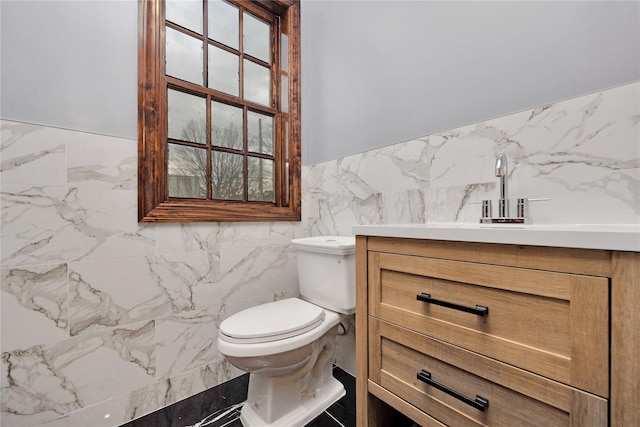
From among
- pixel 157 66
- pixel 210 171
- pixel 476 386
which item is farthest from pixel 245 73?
pixel 476 386

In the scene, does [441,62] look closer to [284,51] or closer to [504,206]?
[504,206]

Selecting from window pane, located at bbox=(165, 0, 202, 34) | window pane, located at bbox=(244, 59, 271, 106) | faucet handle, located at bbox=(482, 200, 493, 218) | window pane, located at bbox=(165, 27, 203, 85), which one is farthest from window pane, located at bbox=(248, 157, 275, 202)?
faucet handle, located at bbox=(482, 200, 493, 218)

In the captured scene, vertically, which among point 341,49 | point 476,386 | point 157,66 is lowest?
point 476,386

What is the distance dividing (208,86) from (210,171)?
0.47 m

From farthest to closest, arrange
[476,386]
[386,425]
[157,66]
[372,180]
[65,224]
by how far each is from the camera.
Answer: [372,180] → [157,66] → [65,224] → [386,425] → [476,386]

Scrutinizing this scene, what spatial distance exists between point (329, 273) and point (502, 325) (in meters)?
0.81

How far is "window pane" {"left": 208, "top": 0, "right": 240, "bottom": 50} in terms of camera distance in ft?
5.01

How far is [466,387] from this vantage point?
0.65 metres

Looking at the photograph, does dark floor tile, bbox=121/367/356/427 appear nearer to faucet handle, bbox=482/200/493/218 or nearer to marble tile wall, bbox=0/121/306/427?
marble tile wall, bbox=0/121/306/427

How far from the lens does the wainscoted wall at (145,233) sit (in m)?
0.83

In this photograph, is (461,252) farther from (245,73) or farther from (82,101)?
(245,73)

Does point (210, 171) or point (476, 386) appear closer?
point (476, 386)

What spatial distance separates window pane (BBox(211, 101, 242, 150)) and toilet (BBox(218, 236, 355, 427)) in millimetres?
715

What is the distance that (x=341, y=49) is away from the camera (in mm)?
1584
